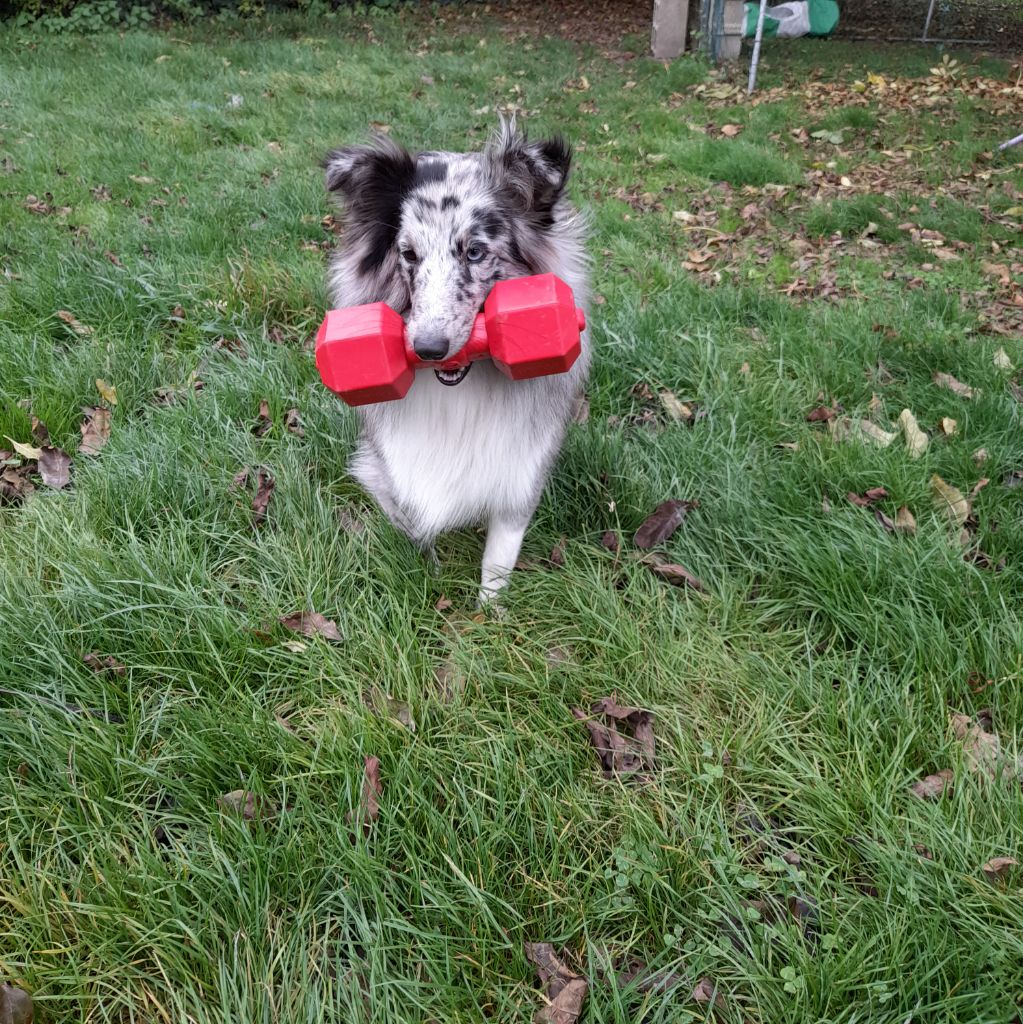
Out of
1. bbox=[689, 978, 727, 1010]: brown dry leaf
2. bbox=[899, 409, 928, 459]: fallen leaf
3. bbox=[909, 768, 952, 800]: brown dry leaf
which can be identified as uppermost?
bbox=[899, 409, 928, 459]: fallen leaf

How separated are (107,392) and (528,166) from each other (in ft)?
6.87

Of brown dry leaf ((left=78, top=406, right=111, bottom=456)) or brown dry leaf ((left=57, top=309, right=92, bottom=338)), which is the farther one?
brown dry leaf ((left=57, top=309, right=92, bottom=338))

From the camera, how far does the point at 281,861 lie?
164 cm

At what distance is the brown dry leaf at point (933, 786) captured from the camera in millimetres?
1785

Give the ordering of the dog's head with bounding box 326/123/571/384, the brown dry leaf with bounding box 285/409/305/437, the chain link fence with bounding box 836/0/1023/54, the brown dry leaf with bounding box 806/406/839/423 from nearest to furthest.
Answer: the dog's head with bounding box 326/123/571/384, the brown dry leaf with bounding box 285/409/305/437, the brown dry leaf with bounding box 806/406/839/423, the chain link fence with bounding box 836/0/1023/54

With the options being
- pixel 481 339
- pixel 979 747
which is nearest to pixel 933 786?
pixel 979 747

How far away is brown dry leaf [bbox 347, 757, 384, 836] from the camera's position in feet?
5.65

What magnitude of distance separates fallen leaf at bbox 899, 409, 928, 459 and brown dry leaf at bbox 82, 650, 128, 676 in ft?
9.38

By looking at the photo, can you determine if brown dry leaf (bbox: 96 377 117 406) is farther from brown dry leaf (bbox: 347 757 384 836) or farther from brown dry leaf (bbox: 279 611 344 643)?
brown dry leaf (bbox: 347 757 384 836)

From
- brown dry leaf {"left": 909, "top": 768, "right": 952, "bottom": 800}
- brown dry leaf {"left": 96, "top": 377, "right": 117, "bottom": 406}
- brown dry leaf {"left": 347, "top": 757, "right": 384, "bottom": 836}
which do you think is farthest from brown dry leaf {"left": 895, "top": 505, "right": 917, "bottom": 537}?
brown dry leaf {"left": 96, "top": 377, "right": 117, "bottom": 406}

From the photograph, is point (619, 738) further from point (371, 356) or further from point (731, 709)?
point (371, 356)

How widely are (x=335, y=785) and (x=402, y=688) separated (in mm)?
345

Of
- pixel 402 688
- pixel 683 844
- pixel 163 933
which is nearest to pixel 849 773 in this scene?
pixel 683 844

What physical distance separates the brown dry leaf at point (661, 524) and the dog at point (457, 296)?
430mm
